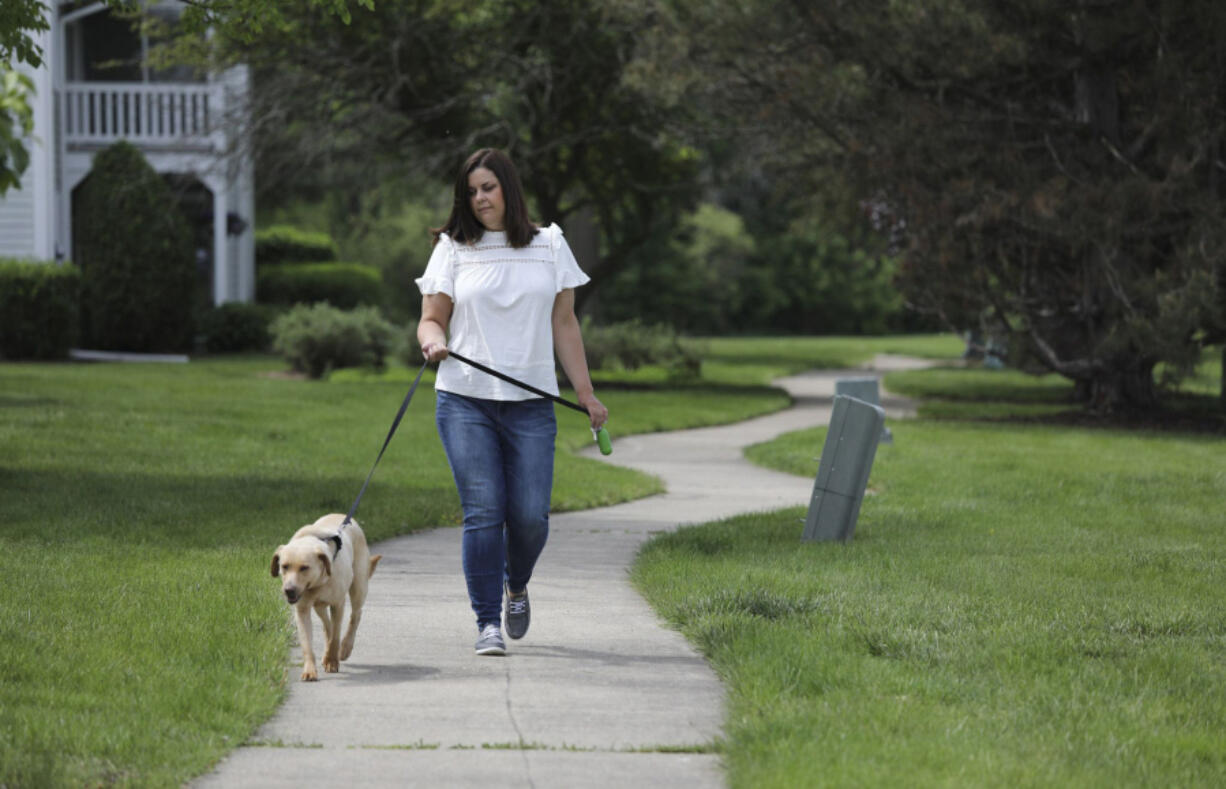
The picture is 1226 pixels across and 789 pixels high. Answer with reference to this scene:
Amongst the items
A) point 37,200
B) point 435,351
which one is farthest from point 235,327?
point 435,351

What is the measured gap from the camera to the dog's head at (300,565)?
559cm

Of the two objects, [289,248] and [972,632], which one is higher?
[289,248]

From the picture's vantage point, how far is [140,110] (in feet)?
93.7

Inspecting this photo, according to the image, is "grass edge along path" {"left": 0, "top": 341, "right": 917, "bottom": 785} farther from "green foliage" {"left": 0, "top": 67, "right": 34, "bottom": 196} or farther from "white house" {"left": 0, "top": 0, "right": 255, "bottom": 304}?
"white house" {"left": 0, "top": 0, "right": 255, "bottom": 304}

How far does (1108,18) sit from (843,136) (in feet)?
11.4

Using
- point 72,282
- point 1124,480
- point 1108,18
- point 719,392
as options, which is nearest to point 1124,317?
point 1108,18

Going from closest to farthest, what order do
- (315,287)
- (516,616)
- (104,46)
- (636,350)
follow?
(516,616) < (636,350) < (104,46) < (315,287)

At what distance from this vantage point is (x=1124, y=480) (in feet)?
41.6

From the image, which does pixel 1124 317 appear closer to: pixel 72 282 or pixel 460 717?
pixel 460 717

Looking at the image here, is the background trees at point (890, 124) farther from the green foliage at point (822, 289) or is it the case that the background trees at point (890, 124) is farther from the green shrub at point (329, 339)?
the green foliage at point (822, 289)

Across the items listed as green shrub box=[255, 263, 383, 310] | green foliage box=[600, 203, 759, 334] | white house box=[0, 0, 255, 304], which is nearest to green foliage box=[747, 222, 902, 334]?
green foliage box=[600, 203, 759, 334]

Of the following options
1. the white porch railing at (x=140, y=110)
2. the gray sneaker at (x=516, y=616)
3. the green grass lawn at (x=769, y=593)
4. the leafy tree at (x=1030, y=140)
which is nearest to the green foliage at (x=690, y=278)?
the white porch railing at (x=140, y=110)

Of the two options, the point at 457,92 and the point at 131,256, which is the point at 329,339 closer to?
the point at 131,256

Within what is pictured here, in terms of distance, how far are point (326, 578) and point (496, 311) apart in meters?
1.23
